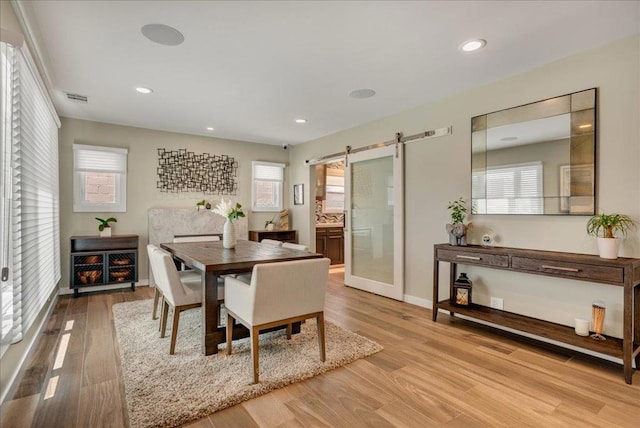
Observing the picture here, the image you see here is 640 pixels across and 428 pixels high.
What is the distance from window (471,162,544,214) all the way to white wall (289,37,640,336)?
0.32 feet

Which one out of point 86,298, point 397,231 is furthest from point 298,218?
point 86,298

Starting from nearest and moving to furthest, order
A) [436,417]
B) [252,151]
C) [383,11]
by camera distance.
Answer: [436,417] → [383,11] → [252,151]

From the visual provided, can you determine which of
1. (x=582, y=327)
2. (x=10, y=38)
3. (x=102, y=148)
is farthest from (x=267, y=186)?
(x=582, y=327)

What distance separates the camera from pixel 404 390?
213cm

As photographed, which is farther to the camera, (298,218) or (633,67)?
A: (298,218)

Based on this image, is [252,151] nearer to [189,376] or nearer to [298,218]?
[298,218]

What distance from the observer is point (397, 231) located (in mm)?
4246

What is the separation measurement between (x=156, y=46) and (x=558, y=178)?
349 cm

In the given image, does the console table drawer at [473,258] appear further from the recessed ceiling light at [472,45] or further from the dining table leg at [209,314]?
the dining table leg at [209,314]

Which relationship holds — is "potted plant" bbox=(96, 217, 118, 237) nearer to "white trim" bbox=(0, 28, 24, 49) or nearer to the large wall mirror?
"white trim" bbox=(0, 28, 24, 49)

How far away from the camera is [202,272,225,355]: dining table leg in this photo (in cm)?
259

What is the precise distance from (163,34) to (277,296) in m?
2.09

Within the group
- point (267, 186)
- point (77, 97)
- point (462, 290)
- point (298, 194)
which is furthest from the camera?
point (267, 186)

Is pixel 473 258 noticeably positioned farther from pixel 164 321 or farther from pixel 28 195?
pixel 28 195
